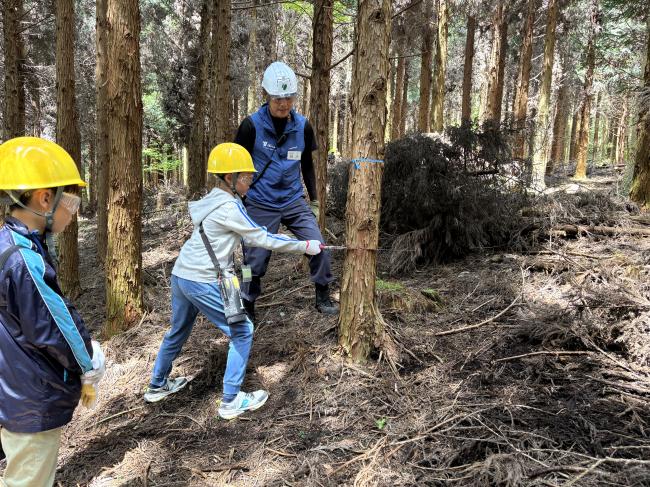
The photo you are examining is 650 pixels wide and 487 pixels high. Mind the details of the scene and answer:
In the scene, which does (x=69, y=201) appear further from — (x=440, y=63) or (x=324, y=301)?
(x=440, y=63)

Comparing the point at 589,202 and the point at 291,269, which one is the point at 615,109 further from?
the point at 291,269

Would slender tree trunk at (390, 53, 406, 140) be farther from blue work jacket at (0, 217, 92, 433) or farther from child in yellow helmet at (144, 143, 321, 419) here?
blue work jacket at (0, 217, 92, 433)

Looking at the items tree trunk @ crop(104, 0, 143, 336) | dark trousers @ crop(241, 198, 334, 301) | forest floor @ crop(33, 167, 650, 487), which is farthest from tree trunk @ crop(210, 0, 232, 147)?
forest floor @ crop(33, 167, 650, 487)

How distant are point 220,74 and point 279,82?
5.64 metres

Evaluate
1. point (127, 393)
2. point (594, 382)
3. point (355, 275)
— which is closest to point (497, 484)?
point (594, 382)

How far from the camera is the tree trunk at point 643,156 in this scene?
7.51 meters

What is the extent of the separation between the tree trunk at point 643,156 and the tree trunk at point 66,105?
9.32 metres

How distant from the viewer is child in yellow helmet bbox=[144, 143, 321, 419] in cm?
335

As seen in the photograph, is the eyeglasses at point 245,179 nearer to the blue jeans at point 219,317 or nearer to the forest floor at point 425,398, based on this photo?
the blue jeans at point 219,317

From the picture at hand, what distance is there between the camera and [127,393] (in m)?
4.02

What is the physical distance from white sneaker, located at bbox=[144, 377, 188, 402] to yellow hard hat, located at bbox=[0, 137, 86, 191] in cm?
212

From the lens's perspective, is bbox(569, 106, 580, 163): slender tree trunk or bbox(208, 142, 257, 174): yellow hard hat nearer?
bbox(208, 142, 257, 174): yellow hard hat

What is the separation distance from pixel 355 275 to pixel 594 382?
1825 mm

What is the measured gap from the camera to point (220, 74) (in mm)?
9094
